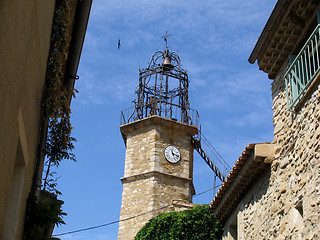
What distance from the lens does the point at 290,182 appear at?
348 inches

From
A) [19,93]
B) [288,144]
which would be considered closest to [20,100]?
[19,93]

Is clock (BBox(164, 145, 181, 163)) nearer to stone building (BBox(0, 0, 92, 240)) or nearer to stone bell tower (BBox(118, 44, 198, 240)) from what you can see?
stone bell tower (BBox(118, 44, 198, 240))

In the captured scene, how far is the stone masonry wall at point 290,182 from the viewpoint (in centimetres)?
787

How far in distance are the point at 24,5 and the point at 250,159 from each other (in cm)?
677

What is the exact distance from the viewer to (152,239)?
19.8 m

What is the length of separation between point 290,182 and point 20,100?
531cm

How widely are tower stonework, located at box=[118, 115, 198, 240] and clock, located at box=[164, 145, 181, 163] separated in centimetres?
15

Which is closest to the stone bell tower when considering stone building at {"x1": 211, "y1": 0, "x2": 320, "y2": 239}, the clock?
the clock

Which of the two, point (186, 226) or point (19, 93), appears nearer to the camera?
point (19, 93)

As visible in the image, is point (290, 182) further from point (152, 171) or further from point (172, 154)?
point (172, 154)

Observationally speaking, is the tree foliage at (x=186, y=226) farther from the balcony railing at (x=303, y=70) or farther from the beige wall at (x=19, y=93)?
the beige wall at (x=19, y=93)

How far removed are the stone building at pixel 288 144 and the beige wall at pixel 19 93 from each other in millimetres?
4052

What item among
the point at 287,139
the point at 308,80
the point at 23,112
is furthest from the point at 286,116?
the point at 23,112

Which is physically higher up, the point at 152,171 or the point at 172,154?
the point at 172,154
